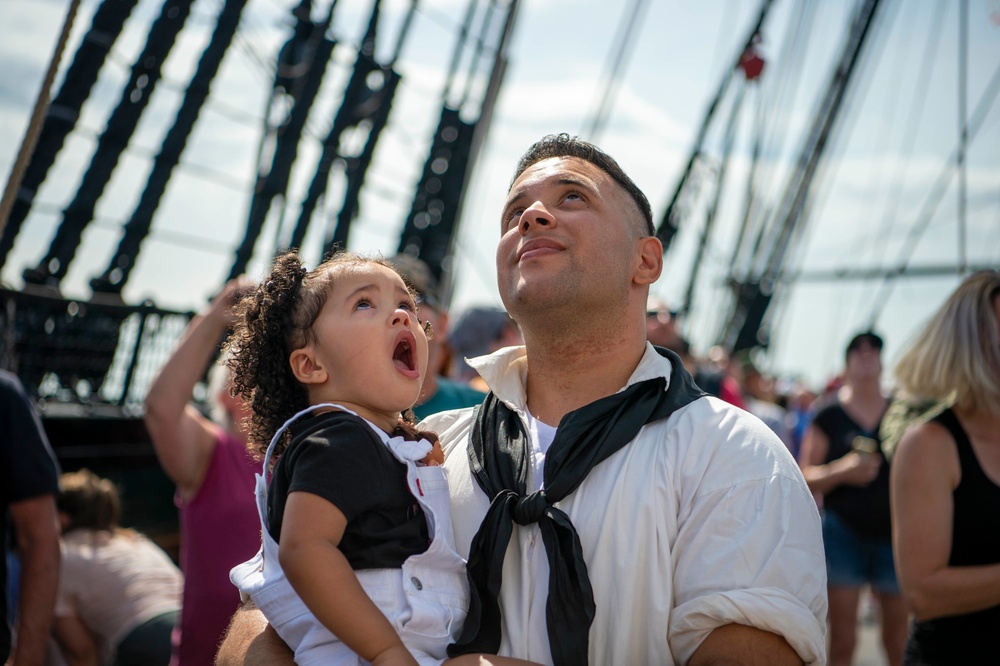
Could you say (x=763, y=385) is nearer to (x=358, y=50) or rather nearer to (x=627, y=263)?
(x=358, y=50)

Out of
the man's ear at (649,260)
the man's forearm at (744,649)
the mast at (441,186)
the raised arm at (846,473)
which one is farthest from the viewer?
the mast at (441,186)

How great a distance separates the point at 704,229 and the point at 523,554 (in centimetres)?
924

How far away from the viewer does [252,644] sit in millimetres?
1968

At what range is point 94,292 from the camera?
307 inches

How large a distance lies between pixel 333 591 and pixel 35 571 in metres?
2.01

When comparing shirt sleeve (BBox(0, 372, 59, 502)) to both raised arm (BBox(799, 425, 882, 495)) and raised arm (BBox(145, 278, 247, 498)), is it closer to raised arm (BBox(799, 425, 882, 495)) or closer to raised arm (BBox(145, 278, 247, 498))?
raised arm (BBox(145, 278, 247, 498))

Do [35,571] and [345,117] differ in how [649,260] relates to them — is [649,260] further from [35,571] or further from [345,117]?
[345,117]

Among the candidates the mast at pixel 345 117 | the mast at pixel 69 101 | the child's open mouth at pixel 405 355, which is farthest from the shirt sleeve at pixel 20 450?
the mast at pixel 345 117

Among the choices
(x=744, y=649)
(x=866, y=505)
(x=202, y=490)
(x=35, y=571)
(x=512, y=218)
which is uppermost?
(x=512, y=218)

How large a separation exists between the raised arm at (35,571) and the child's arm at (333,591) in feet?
6.02

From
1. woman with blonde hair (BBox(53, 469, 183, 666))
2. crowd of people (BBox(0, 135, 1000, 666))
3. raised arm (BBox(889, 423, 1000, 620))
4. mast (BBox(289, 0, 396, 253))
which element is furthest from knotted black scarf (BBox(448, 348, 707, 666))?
mast (BBox(289, 0, 396, 253))

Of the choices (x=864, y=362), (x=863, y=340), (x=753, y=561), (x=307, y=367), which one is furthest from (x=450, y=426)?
(x=863, y=340)

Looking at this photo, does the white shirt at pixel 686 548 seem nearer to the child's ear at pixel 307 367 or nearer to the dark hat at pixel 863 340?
the child's ear at pixel 307 367

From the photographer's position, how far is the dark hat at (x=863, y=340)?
5376mm
